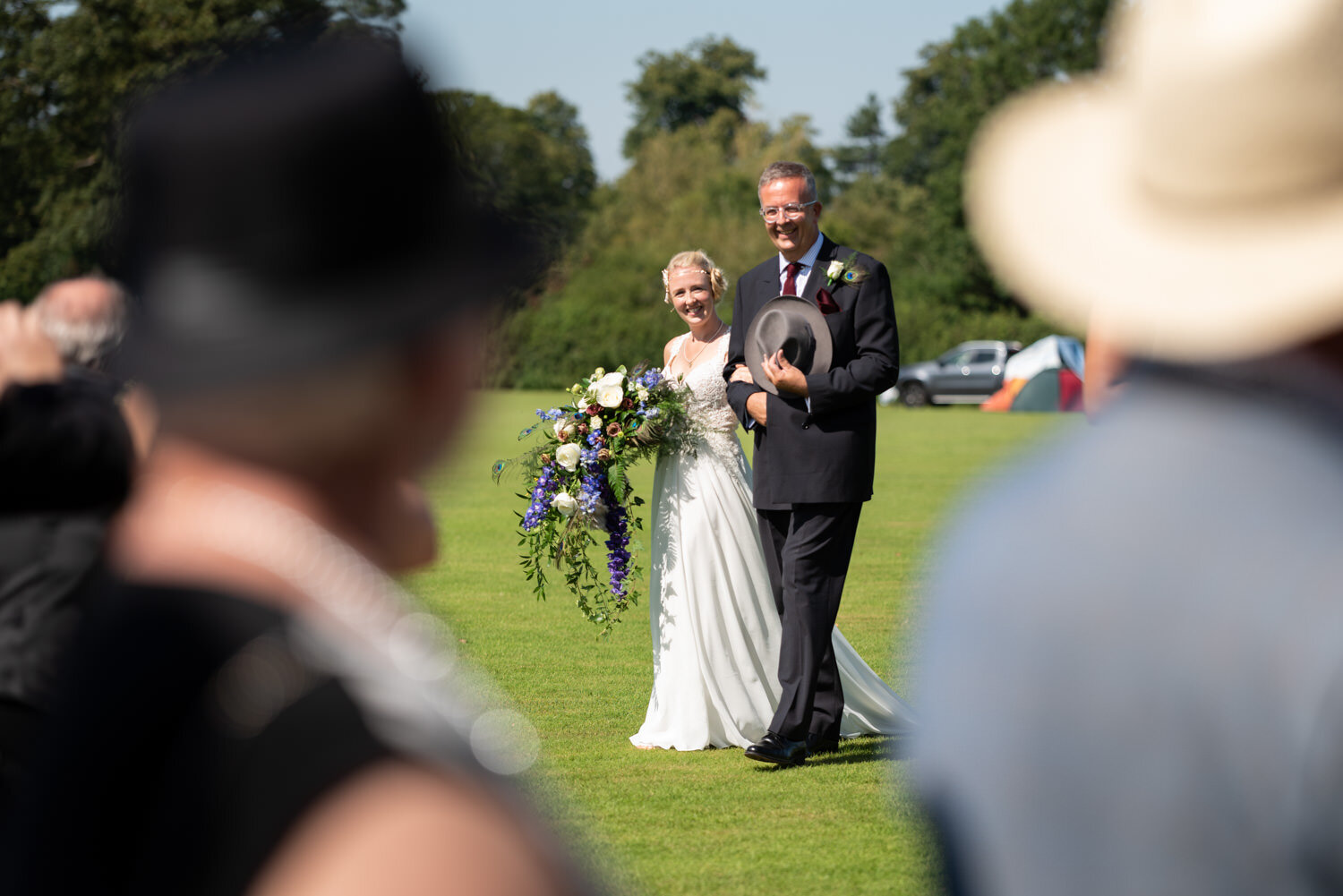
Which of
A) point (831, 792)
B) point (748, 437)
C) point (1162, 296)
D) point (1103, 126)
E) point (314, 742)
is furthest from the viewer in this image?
point (748, 437)

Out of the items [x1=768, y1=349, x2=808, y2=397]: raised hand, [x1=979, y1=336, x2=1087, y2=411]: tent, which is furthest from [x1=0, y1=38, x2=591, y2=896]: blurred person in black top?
[x1=979, y1=336, x2=1087, y2=411]: tent

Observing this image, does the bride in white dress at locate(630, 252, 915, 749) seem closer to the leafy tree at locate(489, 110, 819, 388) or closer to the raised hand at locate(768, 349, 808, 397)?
the raised hand at locate(768, 349, 808, 397)

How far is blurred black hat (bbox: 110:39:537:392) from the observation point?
1.28m

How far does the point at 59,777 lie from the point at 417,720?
0.28 meters

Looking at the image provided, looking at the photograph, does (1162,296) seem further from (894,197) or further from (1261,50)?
(894,197)

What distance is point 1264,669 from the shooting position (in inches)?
50.6

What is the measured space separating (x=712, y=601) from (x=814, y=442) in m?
1.33

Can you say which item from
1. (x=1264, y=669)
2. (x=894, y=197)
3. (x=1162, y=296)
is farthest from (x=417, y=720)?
(x=894, y=197)

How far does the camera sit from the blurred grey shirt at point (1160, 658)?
50.1 inches

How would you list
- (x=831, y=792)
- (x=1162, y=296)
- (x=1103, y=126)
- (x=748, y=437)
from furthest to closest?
(x=748, y=437) < (x=831, y=792) < (x=1103, y=126) < (x=1162, y=296)

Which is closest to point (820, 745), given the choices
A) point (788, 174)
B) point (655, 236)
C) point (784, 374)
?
point (784, 374)

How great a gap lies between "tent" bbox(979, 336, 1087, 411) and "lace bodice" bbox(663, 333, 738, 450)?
1566 inches

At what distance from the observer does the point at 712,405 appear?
8445 mm

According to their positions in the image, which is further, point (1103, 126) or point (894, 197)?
point (894, 197)
